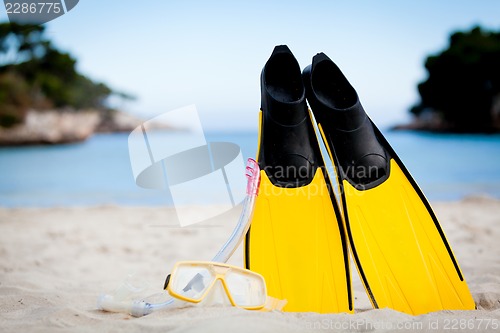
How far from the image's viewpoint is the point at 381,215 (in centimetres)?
176

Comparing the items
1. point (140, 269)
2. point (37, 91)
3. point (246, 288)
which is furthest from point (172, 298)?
point (37, 91)

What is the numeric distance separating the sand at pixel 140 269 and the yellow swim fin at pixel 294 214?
229mm

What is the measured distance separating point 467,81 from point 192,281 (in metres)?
26.6

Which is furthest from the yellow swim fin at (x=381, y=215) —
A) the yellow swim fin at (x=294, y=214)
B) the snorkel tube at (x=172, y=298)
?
the snorkel tube at (x=172, y=298)

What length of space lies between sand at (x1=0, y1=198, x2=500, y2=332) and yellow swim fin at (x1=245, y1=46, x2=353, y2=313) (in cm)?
23

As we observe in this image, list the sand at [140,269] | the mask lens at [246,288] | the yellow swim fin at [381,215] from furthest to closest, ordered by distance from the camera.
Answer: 1. the yellow swim fin at [381,215]
2. the mask lens at [246,288]
3. the sand at [140,269]

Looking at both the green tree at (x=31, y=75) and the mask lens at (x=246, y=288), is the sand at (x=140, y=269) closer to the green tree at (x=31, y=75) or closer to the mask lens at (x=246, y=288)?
the mask lens at (x=246, y=288)

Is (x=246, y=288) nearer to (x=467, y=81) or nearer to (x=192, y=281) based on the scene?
(x=192, y=281)

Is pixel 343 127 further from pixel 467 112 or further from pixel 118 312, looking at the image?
pixel 467 112

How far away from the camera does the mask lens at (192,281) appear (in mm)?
1374

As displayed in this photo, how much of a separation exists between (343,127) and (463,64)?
25605 mm

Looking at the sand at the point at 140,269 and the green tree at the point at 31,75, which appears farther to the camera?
the green tree at the point at 31,75

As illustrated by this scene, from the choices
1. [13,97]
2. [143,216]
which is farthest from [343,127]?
[13,97]

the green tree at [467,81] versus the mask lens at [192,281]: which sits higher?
the mask lens at [192,281]
